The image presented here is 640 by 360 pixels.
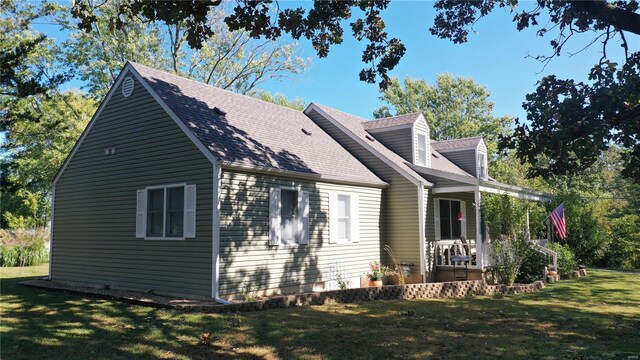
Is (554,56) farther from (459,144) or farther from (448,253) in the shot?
(459,144)

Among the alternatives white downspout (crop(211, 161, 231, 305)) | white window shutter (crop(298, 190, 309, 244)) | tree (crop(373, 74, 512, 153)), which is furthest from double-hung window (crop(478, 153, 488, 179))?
tree (crop(373, 74, 512, 153))

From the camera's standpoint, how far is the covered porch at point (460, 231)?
15.0 metres

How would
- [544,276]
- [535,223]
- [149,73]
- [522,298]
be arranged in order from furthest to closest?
[535,223] → [544,276] → [149,73] → [522,298]

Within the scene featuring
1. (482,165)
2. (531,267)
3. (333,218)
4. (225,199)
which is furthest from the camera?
(482,165)

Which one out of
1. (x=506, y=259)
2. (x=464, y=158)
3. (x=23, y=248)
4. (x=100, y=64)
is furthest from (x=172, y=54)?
(x=506, y=259)

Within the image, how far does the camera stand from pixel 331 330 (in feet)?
25.5

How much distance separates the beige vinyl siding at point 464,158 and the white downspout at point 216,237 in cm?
1491

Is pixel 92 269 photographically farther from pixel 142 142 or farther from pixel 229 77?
pixel 229 77

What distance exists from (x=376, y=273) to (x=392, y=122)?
23.4ft

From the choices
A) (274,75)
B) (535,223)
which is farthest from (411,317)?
(274,75)

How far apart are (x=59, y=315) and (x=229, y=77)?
88.0 feet

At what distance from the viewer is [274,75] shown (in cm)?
3400

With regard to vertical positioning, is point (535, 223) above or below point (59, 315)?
above

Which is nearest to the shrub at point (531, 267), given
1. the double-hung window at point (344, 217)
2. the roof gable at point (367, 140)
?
the roof gable at point (367, 140)
